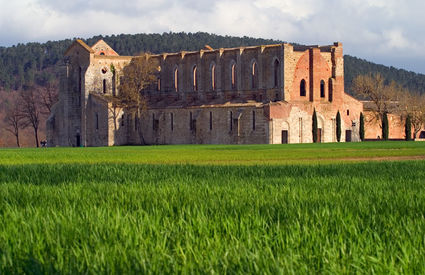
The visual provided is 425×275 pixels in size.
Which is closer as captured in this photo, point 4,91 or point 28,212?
point 28,212

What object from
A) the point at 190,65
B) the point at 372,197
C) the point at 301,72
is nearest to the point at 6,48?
the point at 190,65

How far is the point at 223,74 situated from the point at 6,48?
123m

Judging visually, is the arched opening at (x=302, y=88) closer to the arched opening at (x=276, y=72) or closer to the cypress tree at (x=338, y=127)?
the arched opening at (x=276, y=72)

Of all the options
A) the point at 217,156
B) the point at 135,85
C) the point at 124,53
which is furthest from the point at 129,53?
the point at 217,156

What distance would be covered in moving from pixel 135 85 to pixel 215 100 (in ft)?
31.7

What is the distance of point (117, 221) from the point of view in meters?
8.38

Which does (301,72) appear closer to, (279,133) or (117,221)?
(279,133)

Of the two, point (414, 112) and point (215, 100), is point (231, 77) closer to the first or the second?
point (215, 100)

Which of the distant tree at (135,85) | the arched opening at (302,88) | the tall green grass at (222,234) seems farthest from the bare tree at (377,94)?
the tall green grass at (222,234)

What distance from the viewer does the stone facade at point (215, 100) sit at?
74.6 meters

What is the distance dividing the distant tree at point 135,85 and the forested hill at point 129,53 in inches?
2951

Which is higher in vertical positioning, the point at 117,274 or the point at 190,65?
the point at 190,65

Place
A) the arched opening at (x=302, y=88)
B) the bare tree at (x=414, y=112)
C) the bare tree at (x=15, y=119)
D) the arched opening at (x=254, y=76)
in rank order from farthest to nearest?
the bare tree at (x=15, y=119) → the bare tree at (x=414, y=112) → the arched opening at (x=254, y=76) → the arched opening at (x=302, y=88)

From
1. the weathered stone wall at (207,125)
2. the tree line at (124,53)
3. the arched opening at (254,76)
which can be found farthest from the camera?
the tree line at (124,53)
